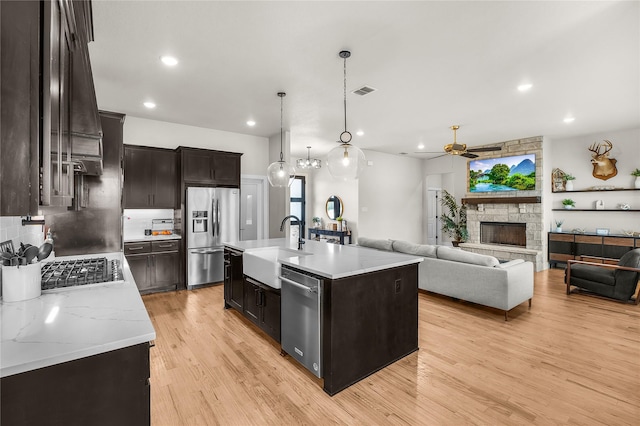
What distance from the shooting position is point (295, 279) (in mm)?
2574

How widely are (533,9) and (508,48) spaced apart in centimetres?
59

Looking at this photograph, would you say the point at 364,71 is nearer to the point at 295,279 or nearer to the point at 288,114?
the point at 288,114

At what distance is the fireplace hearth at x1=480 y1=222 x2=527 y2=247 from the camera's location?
700 centimetres

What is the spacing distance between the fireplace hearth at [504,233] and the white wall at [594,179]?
2.21 ft

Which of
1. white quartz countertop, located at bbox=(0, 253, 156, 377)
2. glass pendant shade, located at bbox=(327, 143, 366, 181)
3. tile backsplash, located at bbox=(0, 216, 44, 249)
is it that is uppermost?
glass pendant shade, located at bbox=(327, 143, 366, 181)

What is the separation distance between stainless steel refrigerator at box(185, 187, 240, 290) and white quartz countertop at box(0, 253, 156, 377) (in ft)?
11.2

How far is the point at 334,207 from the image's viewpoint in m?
8.73

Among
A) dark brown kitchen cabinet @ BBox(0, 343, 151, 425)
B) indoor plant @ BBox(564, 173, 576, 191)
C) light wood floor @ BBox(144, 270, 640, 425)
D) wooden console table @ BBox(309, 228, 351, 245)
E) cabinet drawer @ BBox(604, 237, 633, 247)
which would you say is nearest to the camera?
dark brown kitchen cabinet @ BBox(0, 343, 151, 425)

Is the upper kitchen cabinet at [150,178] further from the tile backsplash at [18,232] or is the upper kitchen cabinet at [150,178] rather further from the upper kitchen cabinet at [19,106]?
the upper kitchen cabinet at [19,106]

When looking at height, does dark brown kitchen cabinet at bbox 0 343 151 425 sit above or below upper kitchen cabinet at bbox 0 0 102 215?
below

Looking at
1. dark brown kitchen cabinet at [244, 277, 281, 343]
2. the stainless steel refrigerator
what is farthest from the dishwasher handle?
the stainless steel refrigerator

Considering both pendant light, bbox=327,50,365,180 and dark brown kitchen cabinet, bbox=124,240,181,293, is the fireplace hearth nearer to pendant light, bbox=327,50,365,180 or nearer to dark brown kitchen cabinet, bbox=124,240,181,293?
pendant light, bbox=327,50,365,180

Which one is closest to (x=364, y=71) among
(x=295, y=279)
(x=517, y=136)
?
(x=295, y=279)

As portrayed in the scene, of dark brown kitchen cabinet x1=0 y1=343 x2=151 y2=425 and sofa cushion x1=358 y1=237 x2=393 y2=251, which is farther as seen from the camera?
sofa cushion x1=358 y1=237 x2=393 y2=251
